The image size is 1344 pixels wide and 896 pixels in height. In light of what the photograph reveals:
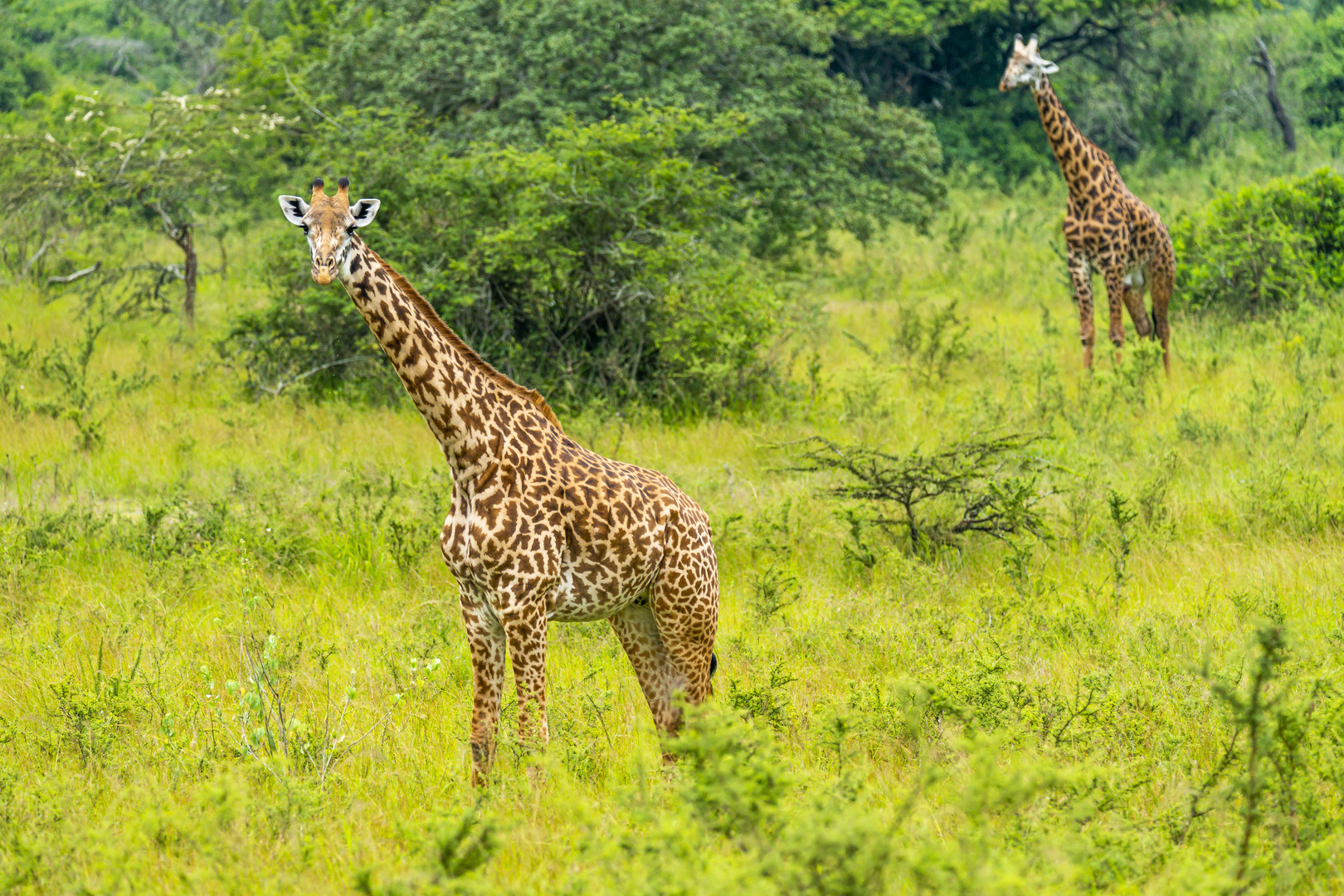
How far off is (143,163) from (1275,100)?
22.6 metres

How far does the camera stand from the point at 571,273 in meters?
11.3

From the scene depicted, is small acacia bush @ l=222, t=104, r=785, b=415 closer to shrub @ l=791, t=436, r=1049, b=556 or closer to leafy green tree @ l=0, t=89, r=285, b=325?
shrub @ l=791, t=436, r=1049, b=556

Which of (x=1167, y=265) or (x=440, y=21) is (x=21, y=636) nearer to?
(x=440, y=21)

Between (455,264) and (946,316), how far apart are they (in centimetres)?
501

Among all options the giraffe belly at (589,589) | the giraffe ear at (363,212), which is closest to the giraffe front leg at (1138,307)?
the giraffe belly at (589,589)

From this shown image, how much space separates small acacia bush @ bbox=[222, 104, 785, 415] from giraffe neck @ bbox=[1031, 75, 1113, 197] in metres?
3.25

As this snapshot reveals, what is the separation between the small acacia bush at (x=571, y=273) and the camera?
10922 mm

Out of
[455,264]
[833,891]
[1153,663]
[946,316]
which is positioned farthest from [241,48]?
[833,891]

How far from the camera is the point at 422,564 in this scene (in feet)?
25.1

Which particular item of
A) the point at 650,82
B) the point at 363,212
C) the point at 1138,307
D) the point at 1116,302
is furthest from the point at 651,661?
the point at 650,82

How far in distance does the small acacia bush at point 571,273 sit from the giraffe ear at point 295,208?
579 cm

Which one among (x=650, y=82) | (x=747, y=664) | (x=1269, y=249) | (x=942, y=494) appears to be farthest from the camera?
(x=650, y=82)

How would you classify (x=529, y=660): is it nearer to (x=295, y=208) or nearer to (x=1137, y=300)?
(x=295, y=208)

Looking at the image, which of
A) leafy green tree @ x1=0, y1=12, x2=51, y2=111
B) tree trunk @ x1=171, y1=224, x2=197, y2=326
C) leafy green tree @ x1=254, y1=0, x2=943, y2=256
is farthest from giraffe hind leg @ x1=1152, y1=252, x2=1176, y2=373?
leafy green tree @ x1=0, y1=12, x2=51, y2=111
